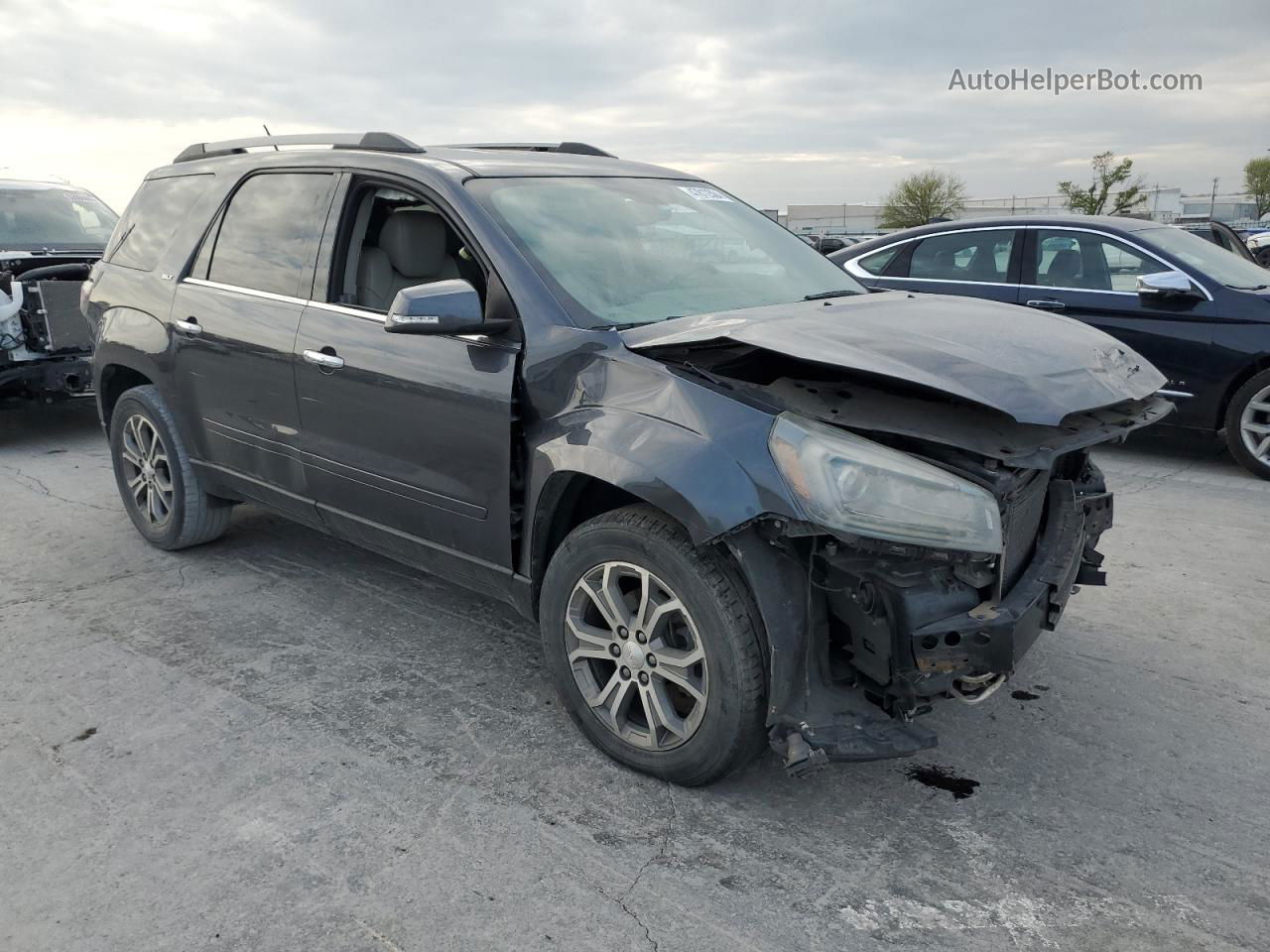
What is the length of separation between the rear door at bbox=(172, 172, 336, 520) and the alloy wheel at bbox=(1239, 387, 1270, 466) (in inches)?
229

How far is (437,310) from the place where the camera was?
3016mm

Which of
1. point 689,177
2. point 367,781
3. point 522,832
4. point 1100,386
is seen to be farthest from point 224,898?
point 689,177

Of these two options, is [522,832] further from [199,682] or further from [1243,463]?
[1243,463]

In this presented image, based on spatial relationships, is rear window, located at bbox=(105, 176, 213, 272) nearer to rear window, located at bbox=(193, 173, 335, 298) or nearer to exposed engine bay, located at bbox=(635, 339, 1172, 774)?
rear window, located at bbox=(193, 173, 335, 298)

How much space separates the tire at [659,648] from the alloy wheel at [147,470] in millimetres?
2711

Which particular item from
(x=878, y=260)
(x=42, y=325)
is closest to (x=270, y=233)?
(x=42, y=325)

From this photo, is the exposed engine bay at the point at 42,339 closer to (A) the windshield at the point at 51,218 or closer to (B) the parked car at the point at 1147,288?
(A) the windshield at the point at 51,218

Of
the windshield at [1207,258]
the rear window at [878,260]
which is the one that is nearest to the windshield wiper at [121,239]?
the rear window at [878,260]

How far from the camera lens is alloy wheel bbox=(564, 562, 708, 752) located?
2.82m

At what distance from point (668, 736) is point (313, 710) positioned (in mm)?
1311

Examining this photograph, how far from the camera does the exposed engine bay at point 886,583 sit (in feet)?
8.31

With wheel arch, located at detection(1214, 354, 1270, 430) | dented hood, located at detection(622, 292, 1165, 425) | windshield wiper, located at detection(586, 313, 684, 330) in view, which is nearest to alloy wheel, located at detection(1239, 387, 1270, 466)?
wheel arch, located at detection(1214, 354, 1270, 430)

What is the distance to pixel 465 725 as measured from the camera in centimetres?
334

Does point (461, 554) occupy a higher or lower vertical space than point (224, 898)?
higher
